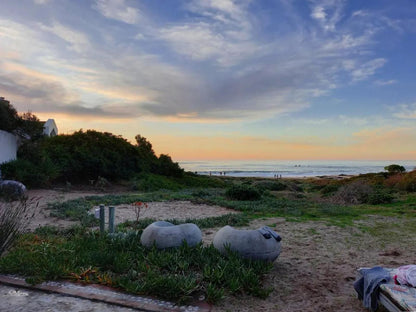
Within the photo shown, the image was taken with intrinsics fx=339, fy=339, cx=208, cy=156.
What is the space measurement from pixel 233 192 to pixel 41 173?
9347 millimetres

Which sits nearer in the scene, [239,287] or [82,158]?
[239,287]

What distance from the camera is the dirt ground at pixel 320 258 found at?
3.93 meters

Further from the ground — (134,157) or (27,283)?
(134,157)

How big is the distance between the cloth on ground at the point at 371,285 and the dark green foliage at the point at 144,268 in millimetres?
1056

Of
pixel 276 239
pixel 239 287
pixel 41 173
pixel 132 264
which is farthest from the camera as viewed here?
pixel 41 173

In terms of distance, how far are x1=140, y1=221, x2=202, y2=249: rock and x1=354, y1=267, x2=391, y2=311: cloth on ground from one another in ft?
8.01

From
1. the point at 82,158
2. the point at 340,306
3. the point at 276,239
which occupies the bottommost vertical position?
the point at 340,306

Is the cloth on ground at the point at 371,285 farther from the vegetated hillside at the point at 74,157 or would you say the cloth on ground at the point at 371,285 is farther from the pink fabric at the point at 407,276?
the vegetated hillside at the point at 74,157

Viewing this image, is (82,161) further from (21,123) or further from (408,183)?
(408,183)

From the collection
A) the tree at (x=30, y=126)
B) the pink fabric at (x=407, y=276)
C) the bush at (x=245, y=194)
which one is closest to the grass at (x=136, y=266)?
the pink fabric at (x=407, y=276)

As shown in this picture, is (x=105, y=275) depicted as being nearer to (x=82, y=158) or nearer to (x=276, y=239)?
(x=276, y=239)

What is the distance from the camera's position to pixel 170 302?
375 cm

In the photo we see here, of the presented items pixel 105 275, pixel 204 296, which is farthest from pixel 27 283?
pixel 204 296

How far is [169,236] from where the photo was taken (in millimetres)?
5242
